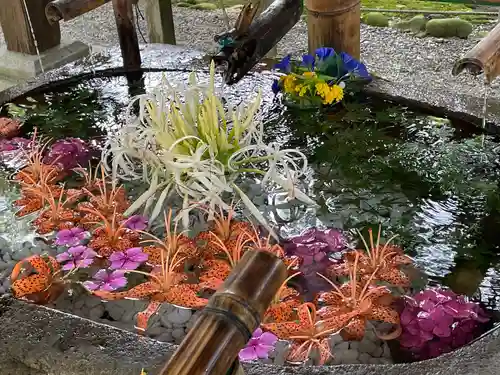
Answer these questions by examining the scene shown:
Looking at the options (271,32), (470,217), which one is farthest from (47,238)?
(470,217)

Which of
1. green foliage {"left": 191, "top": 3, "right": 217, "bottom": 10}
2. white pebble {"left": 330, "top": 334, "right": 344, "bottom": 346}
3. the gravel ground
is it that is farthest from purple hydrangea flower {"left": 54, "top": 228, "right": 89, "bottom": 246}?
green foliage {"left": 191, "top": 3, "right": 217, "bottom": 10}

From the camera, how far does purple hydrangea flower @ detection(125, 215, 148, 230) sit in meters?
2.04

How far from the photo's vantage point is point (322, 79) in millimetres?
2600

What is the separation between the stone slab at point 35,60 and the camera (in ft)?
15.0

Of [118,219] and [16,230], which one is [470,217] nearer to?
[118,219]

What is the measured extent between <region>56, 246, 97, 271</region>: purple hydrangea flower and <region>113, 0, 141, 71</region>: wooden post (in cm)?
146

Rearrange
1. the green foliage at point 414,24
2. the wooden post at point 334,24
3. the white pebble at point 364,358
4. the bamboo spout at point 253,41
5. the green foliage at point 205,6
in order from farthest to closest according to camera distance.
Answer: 1. the green foliage at point 205,6
2. the green foliage at point 414,24
3. the wooden post at point 334,24
4. the bamboo spout at point 253,41
5. the white pebble at point 364,358

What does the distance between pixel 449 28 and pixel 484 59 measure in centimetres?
355

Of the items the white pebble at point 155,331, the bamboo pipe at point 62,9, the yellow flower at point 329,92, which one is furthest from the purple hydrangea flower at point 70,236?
the yellow flower at point 329,92

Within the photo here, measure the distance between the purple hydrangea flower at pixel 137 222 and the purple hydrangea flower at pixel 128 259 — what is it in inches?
4.6

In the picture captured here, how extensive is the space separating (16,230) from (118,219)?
13.9 inches

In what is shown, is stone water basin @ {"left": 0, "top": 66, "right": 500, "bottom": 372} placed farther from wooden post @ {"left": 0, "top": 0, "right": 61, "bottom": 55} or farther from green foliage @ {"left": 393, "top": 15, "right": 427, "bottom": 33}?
green foliage @ {"left": 393, "top": 15, "right": 427, "bottom": 33}

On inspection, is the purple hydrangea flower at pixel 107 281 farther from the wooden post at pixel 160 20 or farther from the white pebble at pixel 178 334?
the wooden post at pixel 160 20

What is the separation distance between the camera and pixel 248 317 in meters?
0.84
